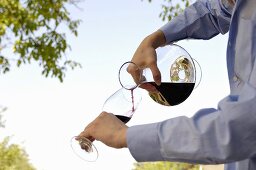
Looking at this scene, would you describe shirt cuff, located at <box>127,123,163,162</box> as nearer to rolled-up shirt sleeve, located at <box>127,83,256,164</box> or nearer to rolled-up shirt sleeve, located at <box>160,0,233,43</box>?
rolled-up shirt sleeve, located at <box>127,83,256,164</box>

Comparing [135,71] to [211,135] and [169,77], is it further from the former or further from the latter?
[211,135]

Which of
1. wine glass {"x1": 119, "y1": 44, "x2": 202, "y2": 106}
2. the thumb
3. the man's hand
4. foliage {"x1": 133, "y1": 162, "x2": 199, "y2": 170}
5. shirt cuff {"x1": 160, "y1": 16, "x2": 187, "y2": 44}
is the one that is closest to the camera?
the man's hand

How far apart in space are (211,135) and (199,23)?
0.90 meters

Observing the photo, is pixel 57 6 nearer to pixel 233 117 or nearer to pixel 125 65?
pixel 125 65

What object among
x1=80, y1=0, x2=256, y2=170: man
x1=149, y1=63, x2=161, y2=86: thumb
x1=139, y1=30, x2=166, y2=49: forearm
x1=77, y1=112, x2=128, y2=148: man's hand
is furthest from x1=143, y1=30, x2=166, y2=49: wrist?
x1=77, y1=112, x2=128, y2=148: man's hand

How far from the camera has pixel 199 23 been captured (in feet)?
6.86

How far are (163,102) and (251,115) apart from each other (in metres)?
0.79

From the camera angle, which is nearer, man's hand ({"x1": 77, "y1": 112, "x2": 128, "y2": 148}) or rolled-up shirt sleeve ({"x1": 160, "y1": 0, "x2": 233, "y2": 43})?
→ man's hand ({"x1": 77, "y1": 112, "x2": 128, "y2": 148})

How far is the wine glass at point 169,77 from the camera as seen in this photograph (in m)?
1.88

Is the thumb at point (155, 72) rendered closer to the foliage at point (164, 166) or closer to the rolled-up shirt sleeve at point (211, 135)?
the rolled-up shirt sleeve at point (211, 135)

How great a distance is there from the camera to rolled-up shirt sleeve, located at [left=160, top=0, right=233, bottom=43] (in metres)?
2.05

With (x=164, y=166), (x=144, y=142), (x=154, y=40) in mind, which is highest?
(x=154, y=40)

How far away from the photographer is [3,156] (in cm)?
1739

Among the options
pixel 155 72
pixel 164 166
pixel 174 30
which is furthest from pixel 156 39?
pixel 164 166
